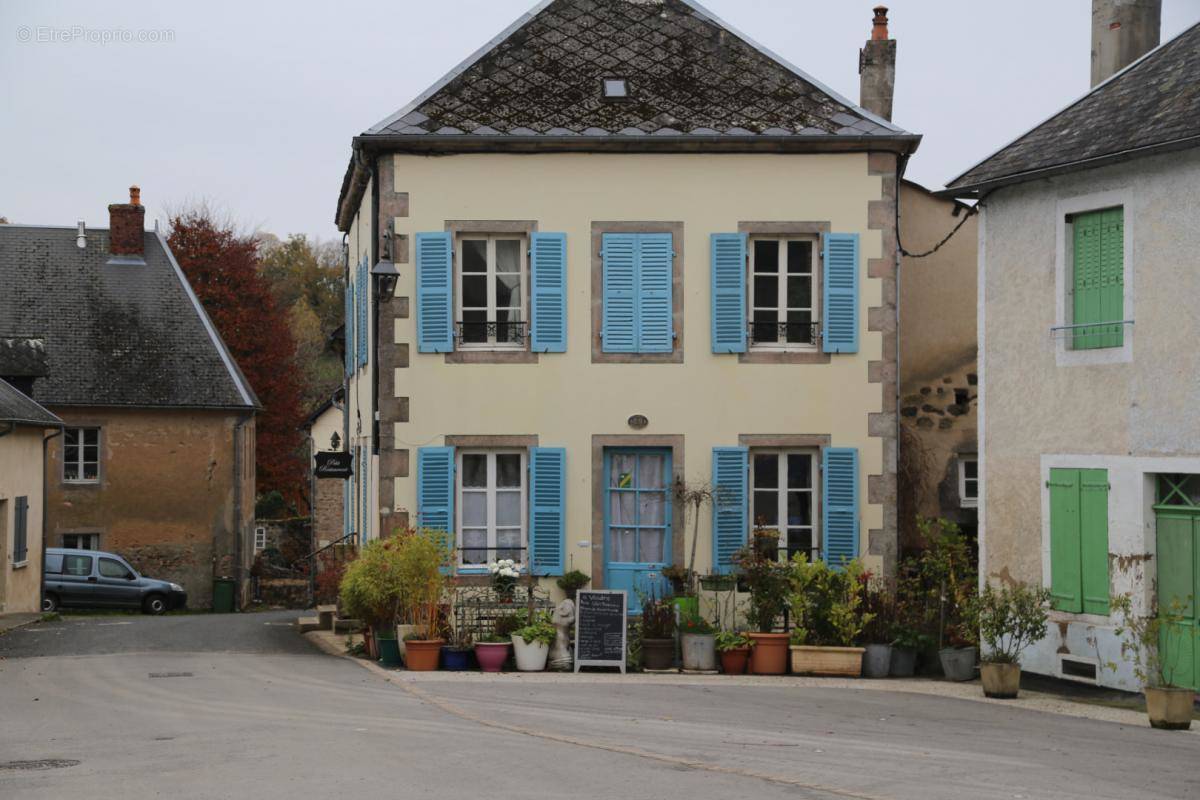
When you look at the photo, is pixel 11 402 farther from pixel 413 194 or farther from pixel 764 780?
pixel 764 780

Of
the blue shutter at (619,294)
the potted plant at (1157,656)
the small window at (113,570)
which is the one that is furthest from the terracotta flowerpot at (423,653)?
the small window at (113,570)

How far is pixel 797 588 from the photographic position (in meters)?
16.3

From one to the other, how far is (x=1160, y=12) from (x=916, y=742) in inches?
375

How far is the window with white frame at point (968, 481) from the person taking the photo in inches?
763

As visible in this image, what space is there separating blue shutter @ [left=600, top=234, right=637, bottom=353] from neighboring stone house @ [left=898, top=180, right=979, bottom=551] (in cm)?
351

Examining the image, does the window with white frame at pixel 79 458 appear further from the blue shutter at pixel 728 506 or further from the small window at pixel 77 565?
the blue shutter at pixel 728 506

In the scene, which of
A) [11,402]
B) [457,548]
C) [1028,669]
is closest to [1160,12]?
[1028,669]

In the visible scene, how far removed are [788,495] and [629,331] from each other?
2583mm

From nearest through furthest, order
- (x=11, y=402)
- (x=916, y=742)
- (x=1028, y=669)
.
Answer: (x=916, y=742), (x=1028, y=669), (x=11, y=402)

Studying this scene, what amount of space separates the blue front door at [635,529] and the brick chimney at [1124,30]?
6529mm

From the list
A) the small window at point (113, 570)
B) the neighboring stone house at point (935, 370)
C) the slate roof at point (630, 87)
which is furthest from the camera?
the small window at point (113, 570)

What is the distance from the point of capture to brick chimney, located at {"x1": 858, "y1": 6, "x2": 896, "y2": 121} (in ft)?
A: 65.0

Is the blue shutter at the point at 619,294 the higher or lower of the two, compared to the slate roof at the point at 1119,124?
lower

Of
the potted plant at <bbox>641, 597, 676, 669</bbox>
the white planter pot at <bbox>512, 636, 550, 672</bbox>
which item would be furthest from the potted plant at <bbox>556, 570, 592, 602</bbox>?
the white planter pot at <bbox>512, 636, 550, 672</bbox>
